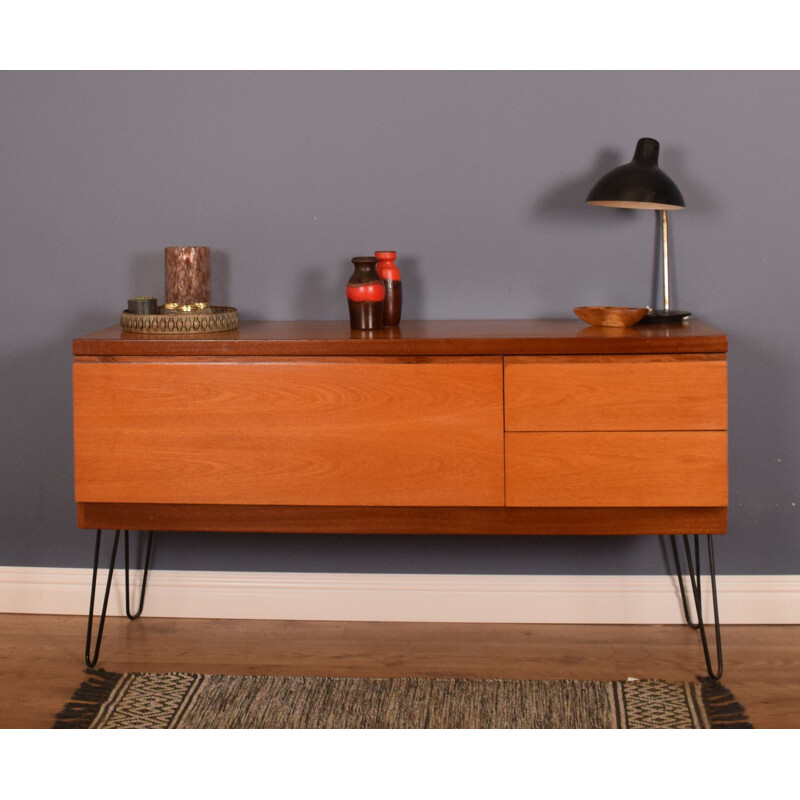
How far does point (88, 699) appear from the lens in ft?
8.33

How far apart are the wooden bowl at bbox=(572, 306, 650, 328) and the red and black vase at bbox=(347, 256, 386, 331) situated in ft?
1.70

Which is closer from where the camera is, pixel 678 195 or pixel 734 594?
pixel 678 195

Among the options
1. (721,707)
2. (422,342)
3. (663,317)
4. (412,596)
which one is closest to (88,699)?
(412,596)

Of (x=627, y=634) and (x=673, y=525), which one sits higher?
(x=673, y=525)

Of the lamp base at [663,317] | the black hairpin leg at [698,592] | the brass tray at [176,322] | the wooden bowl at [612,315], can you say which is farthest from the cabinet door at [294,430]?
the black hairpin leg at [698,592]

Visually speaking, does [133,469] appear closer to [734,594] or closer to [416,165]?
[416,165]

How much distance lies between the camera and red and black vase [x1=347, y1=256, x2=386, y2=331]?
8.69ft

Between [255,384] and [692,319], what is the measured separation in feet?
3.94

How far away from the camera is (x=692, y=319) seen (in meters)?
2.83

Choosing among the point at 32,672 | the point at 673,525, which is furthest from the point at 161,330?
the point at 673,525

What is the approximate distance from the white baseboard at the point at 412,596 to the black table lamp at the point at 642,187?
82 cm
